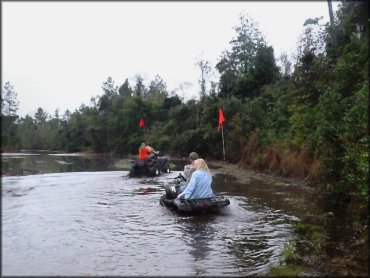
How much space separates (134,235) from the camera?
8062 mm

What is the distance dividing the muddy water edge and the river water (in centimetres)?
25

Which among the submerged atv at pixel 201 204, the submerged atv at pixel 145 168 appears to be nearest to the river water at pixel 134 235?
the submerged atv at pixel 201 204

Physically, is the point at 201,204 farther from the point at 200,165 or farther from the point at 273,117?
the point at 273,117

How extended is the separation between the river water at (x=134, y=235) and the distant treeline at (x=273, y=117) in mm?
1542

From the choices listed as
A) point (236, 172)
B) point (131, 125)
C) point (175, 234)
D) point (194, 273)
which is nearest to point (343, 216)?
point (175, 234)

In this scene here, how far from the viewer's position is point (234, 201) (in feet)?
39.6

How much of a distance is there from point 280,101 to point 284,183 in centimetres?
814

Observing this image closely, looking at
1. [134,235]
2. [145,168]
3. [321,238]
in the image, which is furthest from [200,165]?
[145,168]

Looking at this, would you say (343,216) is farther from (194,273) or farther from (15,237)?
(15,237)

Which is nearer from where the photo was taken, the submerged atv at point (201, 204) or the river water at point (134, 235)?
the river water at point (134, 235)

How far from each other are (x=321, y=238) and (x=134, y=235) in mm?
3471

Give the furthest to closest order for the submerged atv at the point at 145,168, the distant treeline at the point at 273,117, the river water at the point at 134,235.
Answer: the submerged atv at the point at 145,168
the distant treeline at the point at 273,117
the river water at the point at 134,235

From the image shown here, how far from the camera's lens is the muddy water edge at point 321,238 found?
580 centimetres

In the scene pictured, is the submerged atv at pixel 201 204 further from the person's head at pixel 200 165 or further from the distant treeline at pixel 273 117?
the distant treeline at pixel 273 117
